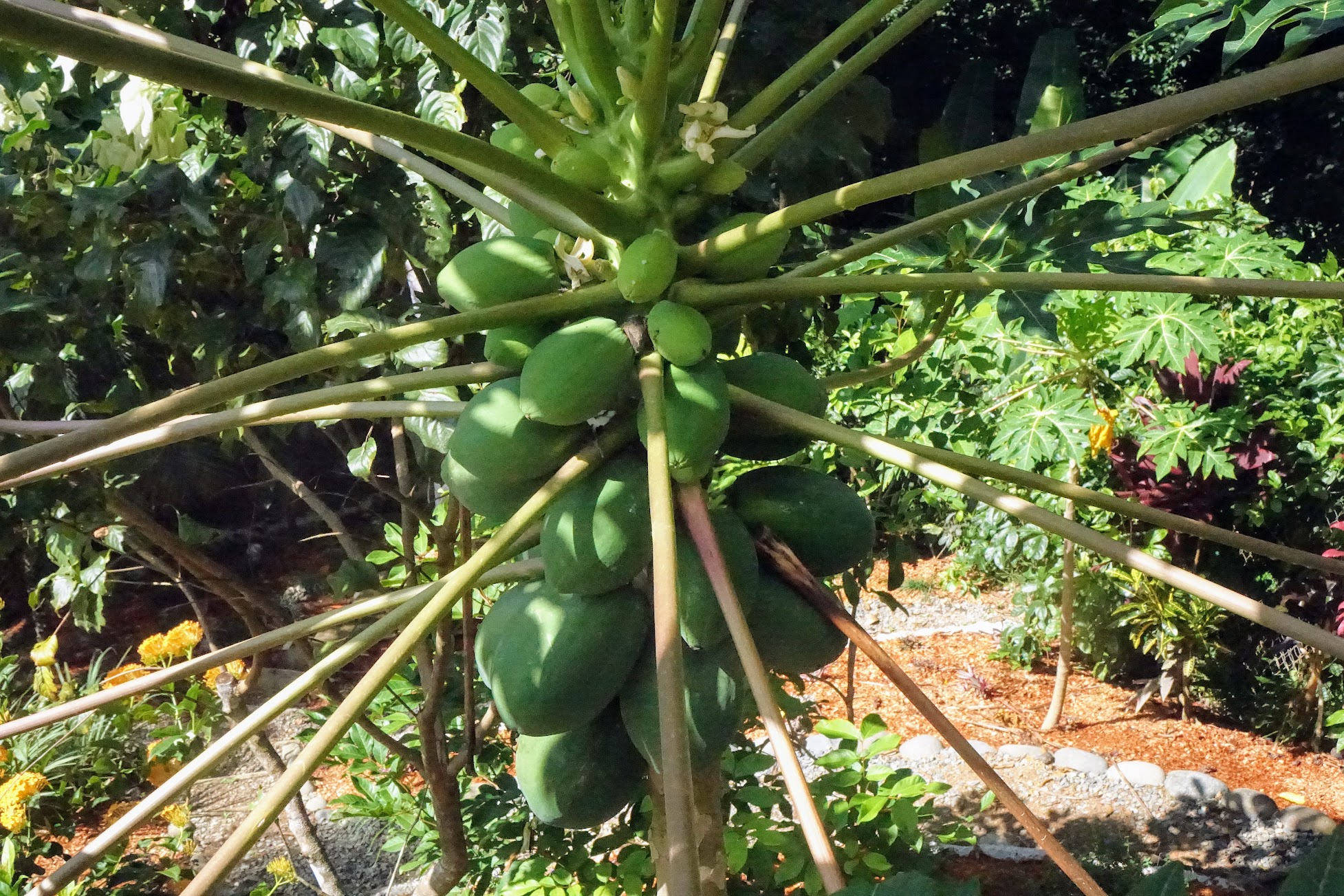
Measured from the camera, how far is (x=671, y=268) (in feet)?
2.90

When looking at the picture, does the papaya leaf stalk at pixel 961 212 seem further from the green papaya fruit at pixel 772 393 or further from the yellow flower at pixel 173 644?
the yellow flower at pixel 173 644

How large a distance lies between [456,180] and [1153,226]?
0.80 meters

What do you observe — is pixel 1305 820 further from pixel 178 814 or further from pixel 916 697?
pixel 178 814

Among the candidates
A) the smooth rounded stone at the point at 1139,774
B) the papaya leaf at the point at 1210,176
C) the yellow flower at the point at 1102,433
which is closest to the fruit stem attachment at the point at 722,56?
the yellow flower at the point at 1102,433

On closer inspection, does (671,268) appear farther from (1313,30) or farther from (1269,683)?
(1269,683)

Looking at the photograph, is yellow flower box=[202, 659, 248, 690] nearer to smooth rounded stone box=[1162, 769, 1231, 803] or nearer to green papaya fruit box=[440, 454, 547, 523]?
green papaya fruit box=[440, 454, 547, 523]

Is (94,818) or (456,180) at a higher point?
(456,180)

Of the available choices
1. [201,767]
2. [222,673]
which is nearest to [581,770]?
[201,767]

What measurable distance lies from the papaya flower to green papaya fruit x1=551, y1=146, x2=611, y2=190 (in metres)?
0.08

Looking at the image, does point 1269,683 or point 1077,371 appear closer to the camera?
point 1077,371

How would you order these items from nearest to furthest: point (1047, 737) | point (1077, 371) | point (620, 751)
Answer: point (620, 751), point (1077, 371), point (1047, 737)

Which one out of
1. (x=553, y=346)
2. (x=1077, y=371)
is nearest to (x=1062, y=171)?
(x=553, y=346)

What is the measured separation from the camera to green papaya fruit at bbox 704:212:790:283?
2.97 ft

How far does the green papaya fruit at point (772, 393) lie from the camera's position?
96cm
